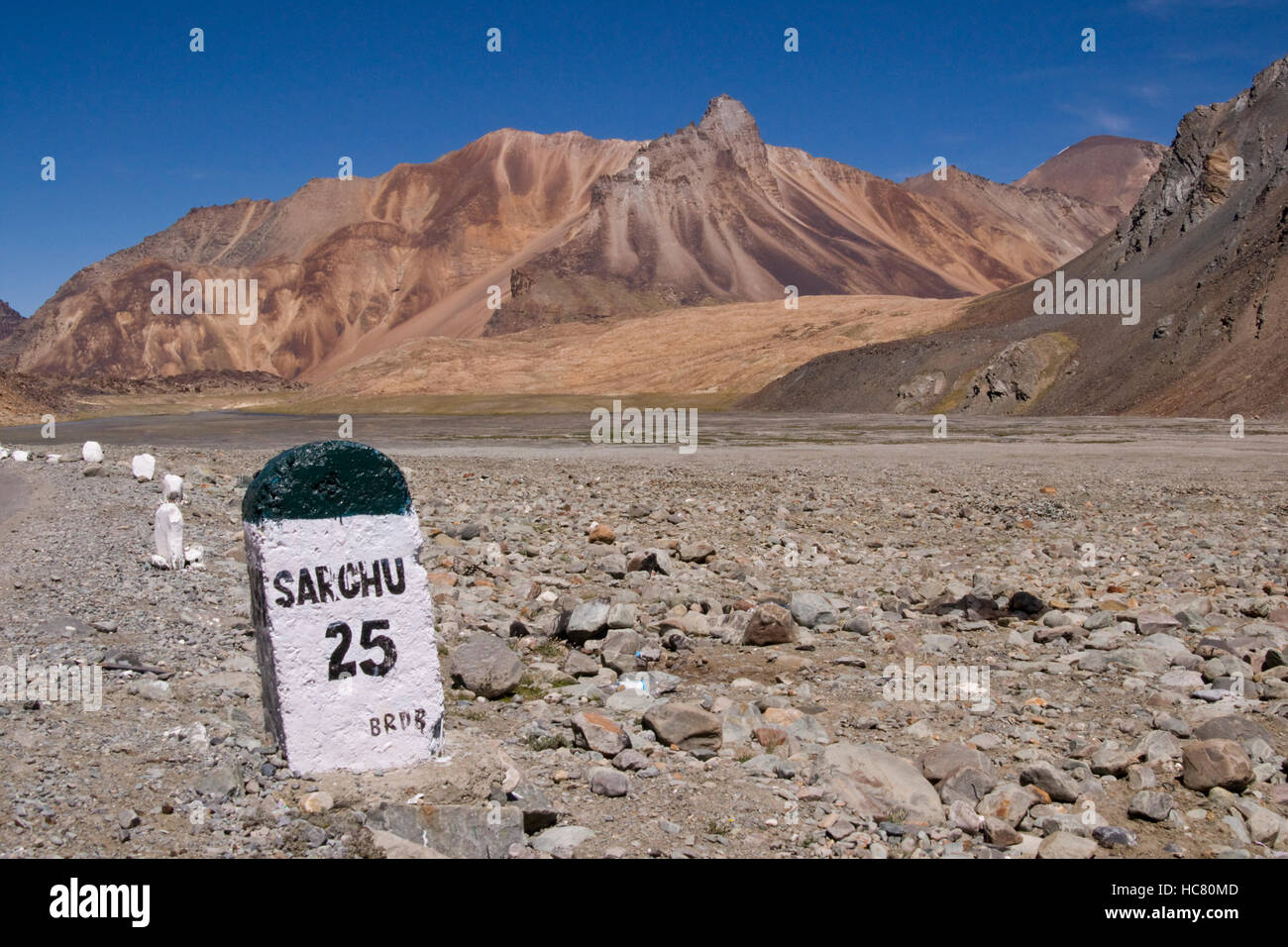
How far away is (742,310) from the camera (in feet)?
400

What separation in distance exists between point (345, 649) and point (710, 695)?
380 centimetres

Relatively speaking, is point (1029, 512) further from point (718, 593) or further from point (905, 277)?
point (905, 277)

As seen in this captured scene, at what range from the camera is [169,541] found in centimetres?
1066

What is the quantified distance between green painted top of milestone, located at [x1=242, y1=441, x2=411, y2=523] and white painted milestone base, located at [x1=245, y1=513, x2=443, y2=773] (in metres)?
0.05

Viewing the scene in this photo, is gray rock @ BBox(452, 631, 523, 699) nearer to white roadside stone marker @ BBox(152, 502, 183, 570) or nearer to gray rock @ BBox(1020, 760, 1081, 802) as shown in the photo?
gray rock @ BBox(1020, 760, 1081, 802)

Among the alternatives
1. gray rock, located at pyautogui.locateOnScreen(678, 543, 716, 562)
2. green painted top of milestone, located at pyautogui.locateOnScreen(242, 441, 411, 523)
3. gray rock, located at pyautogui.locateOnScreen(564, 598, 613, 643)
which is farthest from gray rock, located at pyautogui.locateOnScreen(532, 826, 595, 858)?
gray rock, located at pyautogui.locateOnScreen(678, 543, 716, 562)

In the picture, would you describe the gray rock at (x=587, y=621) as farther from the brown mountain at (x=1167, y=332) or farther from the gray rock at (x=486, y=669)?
the brown mountain at (x=1167, y=332)

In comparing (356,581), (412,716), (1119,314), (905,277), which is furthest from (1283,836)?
(905,277)

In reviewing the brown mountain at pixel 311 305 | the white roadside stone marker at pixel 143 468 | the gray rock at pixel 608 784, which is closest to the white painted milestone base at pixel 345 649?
the gray rock at pixel 608 784

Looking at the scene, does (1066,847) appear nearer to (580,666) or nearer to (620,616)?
(580,666)

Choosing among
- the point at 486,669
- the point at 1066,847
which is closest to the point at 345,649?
the point at 486,669

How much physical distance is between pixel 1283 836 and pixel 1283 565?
350 inches

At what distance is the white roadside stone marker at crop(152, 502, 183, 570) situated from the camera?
10.5 m

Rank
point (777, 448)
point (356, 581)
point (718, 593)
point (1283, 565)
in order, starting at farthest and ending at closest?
point (777, 448)
point (1283, 565)
point (718, 593)
point (356, 581)
